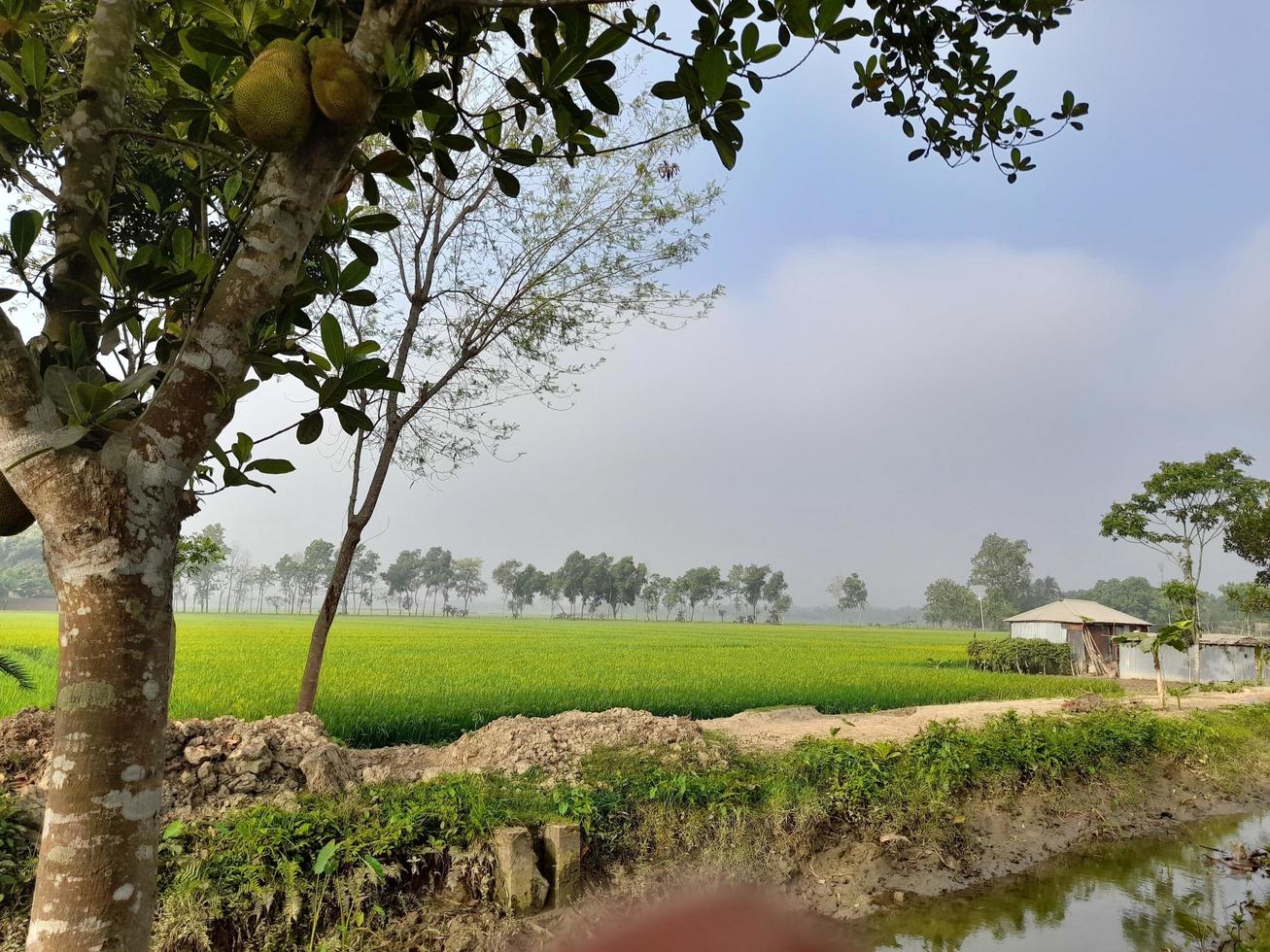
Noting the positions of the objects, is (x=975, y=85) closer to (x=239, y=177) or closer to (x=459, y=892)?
(x=239, y=177)

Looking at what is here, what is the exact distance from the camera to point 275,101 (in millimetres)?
1562

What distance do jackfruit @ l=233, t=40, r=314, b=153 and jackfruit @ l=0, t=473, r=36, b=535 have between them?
948 millimetres

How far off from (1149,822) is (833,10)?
10105mm

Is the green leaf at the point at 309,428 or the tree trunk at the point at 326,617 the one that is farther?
the tree trunk at the point at 326,617

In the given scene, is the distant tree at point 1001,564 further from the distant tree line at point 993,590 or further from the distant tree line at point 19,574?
the distant tree line at point 19,574

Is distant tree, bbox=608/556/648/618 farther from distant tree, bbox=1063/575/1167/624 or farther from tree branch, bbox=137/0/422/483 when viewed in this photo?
tree branch, bbox=137/0/422/483

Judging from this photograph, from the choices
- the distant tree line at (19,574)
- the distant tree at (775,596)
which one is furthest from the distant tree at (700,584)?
the distant tree line at (19,574)

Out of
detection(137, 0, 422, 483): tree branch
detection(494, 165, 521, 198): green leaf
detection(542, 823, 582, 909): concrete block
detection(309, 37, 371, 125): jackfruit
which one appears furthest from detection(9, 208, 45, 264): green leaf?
detection(542, 823, 582, 909): concrete block

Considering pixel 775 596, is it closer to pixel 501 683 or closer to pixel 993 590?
pixel 993 590

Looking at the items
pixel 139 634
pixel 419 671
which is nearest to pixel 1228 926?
pixel 139 634

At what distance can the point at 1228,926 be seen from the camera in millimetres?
5426

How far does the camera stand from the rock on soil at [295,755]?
5.03 m

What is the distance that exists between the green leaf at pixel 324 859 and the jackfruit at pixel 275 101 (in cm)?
409

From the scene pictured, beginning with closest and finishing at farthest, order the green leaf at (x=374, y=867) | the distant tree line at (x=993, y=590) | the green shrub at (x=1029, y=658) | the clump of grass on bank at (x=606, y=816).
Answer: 1. the clump of grass on bank at (x=606, y=816)
2. the green leaf at (x=374, y=867)
3. the green shrub at (x=1029, y=658)
4. the distant tree line at (x=993, y=590)
